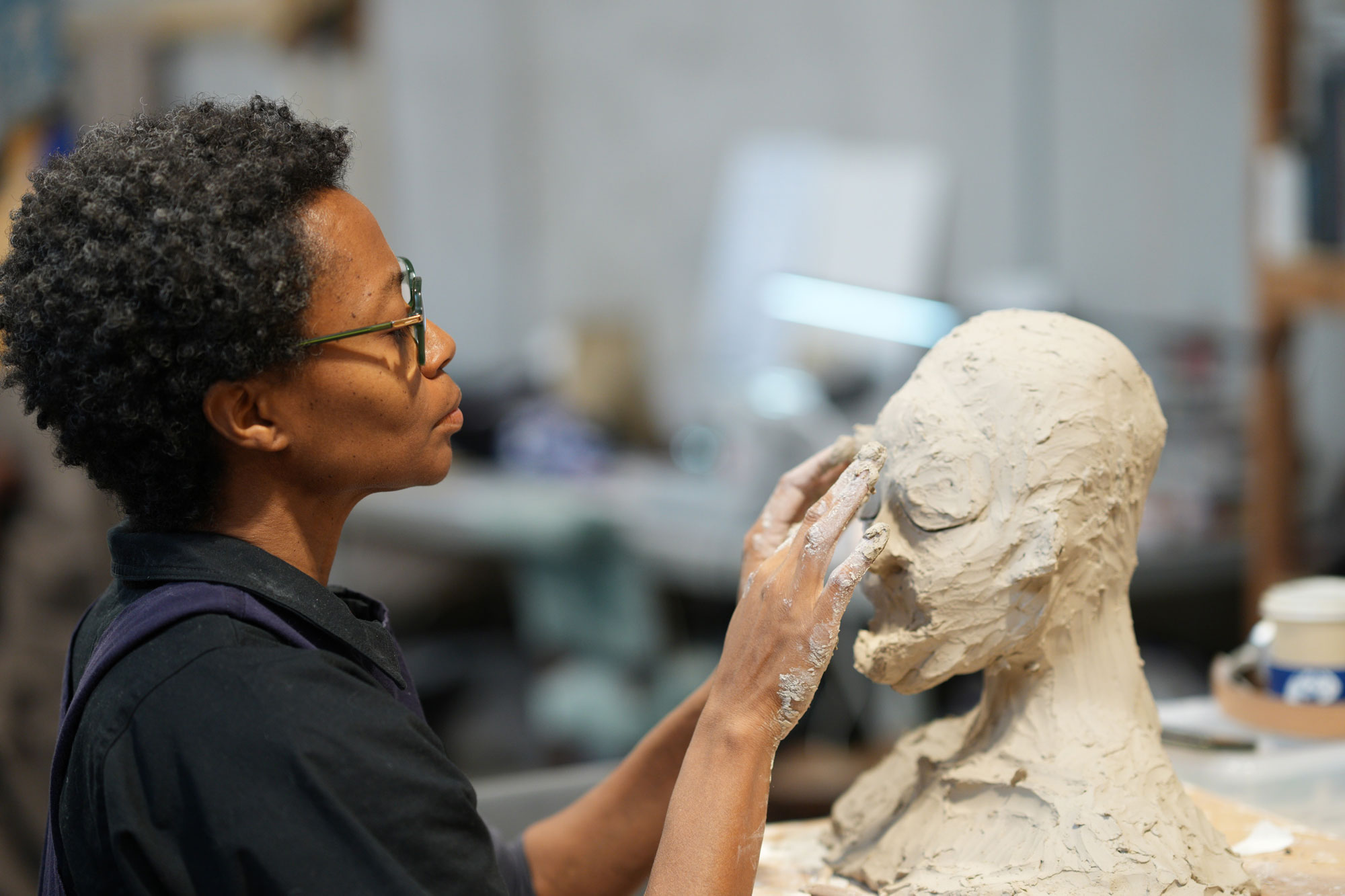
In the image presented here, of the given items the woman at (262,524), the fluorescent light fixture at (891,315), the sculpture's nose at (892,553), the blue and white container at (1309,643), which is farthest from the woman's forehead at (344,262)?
the fluorescent light fixture at (891,315)

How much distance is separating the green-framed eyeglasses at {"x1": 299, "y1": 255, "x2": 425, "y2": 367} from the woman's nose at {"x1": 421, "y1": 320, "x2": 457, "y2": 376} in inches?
0.7

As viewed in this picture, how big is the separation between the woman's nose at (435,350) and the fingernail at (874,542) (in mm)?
504

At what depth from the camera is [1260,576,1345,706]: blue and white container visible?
6.46 ft

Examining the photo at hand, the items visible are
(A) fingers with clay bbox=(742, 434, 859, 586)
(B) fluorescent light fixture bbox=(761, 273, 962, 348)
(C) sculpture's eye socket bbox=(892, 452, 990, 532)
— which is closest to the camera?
(C) sculpture's eye socket bbox=(892, 452, 990, 532)

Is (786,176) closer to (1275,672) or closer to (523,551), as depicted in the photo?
(523,551)

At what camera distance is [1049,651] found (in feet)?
5.01

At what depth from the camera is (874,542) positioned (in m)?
1.38

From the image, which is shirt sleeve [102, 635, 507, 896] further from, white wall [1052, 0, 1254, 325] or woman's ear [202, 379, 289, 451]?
white wall [1052, 0, 1254, 325]

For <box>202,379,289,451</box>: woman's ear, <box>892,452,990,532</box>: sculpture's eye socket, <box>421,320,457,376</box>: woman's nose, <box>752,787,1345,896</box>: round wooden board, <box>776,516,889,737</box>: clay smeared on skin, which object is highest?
<box>421,320,457,376</box>: woman's nose

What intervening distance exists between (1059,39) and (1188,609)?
80.5 inches

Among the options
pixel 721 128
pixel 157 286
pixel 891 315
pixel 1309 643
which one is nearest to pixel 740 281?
pixel 721 128

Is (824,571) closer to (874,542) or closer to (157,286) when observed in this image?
(874,542)

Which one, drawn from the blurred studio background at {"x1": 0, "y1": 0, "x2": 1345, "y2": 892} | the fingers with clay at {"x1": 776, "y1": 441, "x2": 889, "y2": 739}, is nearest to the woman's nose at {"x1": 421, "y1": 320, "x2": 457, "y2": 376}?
the fingers with clay at {"x1": 776, "y1": 441, "x2": 889, "y2": 739}

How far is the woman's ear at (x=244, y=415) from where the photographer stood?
1.21 m
